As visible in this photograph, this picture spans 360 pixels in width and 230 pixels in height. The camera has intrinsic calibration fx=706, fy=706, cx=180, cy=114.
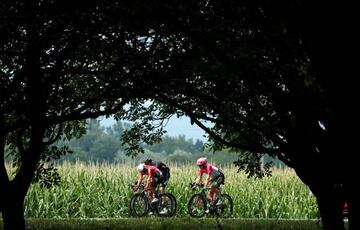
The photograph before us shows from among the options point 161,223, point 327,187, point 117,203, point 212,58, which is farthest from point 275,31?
point 117,203

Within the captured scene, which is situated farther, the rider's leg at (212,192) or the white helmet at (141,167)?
the rider's leg at (212,192)

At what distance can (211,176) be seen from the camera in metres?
20.8

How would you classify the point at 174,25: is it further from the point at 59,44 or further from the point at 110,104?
the point at 110,104

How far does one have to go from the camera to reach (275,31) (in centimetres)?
881

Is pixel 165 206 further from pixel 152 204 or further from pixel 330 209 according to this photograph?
pixel 330 209

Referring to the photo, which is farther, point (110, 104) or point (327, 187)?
point (110, 104)

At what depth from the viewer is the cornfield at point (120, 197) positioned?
22.1m

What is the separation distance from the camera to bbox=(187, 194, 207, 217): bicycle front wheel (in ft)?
68.9

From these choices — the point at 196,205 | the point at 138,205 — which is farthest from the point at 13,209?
the point at 196,205

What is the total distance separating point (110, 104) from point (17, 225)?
3.07 meters

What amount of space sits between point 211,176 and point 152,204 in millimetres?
1922

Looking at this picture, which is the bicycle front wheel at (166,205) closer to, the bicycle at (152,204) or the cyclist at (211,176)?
the bicycle at (152,204)

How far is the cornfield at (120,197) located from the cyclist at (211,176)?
1535 millimetres

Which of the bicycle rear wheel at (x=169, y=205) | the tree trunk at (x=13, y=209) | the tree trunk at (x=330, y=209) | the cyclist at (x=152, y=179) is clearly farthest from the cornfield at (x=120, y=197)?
the tree trunk at (x=330, y=209)
